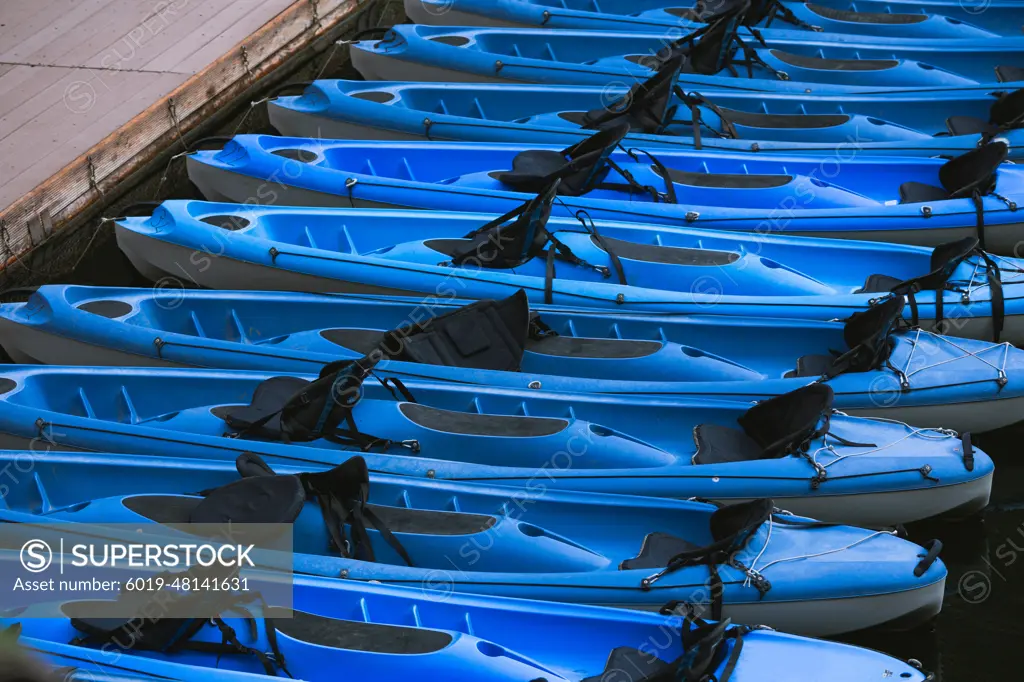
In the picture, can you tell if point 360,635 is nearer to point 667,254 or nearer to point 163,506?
point 163,506

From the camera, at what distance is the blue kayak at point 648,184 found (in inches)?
275

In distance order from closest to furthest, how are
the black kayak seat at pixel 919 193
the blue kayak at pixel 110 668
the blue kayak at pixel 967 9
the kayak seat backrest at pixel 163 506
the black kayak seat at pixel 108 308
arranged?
the blue kayak at pixel 110 668 < the kayak seat backrest at pixel 163 506 < the black kayak seat at pixel 108 308 < the black kayak seat at pixel 919 193 < the blue kayak at pixel 967 9

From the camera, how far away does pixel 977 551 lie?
5828 millimetres

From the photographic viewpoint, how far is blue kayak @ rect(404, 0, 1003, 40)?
900 centimetres

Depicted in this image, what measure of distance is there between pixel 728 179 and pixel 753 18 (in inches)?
91.7

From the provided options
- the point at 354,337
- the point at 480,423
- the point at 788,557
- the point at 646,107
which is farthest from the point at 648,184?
the point at 788,557

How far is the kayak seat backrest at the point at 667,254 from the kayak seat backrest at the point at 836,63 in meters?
2.62

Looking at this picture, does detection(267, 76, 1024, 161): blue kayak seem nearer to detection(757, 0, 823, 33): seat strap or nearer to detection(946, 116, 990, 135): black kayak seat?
detection(946, 116, 990, 135): black kayak seat

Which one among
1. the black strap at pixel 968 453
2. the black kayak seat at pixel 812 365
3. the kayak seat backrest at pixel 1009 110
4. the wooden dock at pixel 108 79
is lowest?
the black strap at pixel 968 453

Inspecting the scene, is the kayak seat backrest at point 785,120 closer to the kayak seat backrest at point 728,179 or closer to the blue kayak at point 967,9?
the kayak seat backrest at point 728,179

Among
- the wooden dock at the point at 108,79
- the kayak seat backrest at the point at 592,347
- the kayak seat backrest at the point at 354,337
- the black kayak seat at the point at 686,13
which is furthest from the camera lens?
the black kayak seat at the point at 686,13

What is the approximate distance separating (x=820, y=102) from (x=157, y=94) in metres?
4.72

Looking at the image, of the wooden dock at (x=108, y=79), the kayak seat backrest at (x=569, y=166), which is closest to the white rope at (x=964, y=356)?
the kayak seat backrest at (x=569, y=166)

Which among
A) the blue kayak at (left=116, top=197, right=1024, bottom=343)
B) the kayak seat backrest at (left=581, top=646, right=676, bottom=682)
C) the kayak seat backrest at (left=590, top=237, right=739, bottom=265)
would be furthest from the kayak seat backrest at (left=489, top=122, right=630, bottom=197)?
the kayak seat backrest at (left=581, top=646, right=676, bottom=682)
